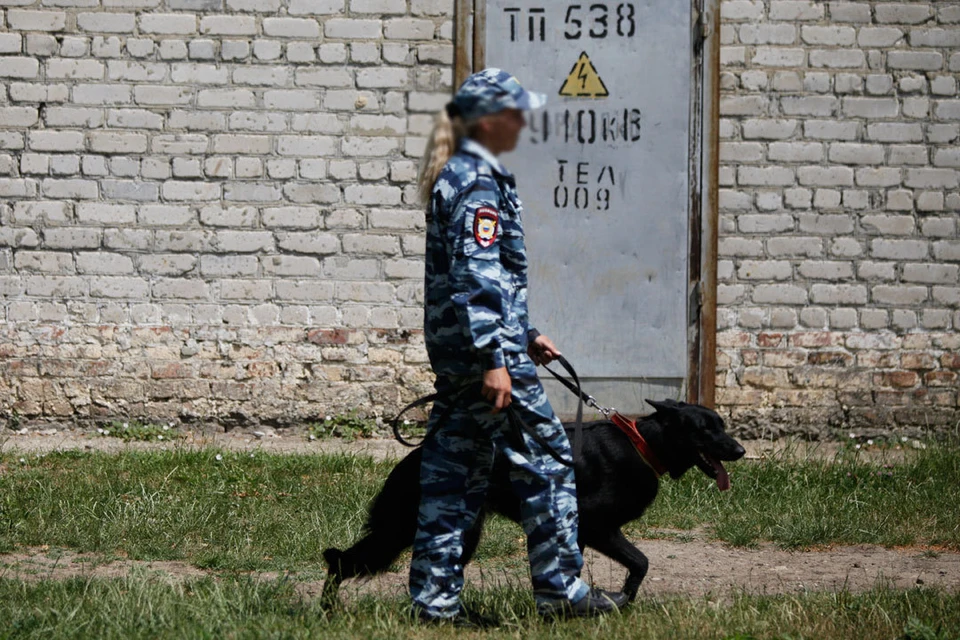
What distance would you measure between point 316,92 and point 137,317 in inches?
81.2

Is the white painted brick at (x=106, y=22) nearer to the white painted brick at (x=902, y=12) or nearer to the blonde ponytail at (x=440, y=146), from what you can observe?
the blonde ponytail at (x=440, y=146)

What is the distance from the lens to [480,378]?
3.54 m

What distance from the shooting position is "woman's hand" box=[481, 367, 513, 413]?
3363 millimetres

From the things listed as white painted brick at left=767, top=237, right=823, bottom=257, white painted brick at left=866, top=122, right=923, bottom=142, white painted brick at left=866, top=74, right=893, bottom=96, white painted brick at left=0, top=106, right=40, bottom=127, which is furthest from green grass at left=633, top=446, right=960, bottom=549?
white painted brick at left=0, top=106, right=40, bottom=127

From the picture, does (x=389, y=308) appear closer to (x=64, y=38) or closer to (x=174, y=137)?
(x=174, y=137)

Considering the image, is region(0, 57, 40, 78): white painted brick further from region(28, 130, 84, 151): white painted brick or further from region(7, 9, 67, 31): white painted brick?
region(28, 130, 84, 151): white painted brick

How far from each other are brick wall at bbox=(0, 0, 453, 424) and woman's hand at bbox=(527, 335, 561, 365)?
3933 mm

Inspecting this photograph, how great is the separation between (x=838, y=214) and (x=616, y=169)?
1.65 meters

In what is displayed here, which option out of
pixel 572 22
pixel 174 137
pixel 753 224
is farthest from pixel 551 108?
pixel 174 137

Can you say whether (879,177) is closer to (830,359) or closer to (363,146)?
(830,359)

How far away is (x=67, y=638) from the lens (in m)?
3.52

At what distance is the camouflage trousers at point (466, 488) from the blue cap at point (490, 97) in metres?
0.82

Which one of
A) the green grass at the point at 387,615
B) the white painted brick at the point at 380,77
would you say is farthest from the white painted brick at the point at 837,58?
the green grass at the point at 387,615

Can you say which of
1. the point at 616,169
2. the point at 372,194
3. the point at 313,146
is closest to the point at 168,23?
the point at 313,146
